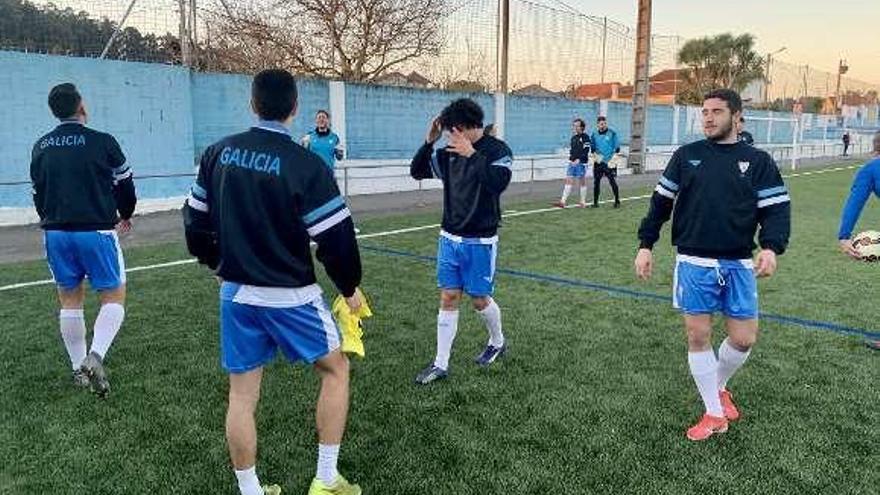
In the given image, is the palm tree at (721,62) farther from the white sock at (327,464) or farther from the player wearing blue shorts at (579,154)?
the white sock at (327,464)

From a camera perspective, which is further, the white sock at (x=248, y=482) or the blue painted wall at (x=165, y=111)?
the blue painted wall at (x=165, y=111)

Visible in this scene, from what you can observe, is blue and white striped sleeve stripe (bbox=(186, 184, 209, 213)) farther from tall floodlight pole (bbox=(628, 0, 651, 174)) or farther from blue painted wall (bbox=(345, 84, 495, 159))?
tall floodlight pole (bbox=(628, 0, 651, 174))

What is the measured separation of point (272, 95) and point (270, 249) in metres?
0.64

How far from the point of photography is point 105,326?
4621mm

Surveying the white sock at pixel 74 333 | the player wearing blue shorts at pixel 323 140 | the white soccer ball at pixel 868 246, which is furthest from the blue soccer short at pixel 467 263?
the player wearing blue shorts at pixel 323 140

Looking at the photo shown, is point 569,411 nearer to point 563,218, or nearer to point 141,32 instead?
point 563,218

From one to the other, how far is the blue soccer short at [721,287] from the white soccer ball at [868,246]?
191cm

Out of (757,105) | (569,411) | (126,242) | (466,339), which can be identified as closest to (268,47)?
(126,242)

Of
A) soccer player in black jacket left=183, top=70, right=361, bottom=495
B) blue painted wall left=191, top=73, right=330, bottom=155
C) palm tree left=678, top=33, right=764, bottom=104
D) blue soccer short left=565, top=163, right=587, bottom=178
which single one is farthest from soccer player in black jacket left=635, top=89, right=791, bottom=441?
palm tree left=678, top=33, right=764, bottom=104

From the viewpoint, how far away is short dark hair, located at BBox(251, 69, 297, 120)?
2.87 m

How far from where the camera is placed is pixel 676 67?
31.2 m

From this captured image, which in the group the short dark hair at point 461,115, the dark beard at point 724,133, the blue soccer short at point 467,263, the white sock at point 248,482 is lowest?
the white sock at point 248,482

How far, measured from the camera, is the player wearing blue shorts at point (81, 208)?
4328 mm

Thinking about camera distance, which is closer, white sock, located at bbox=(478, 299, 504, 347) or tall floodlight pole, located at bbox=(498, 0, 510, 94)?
white sock, located at bbox=(478, 299, 504, 347)
